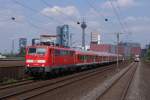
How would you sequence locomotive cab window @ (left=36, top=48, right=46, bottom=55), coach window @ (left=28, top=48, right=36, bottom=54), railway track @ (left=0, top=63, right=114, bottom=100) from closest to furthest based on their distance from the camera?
railway track @ (left=0, top=63, right=114, bottom=100) < locomotive cab window @ (left=36, top=48, right=46, bottom=55) < coach window @ (left=28, top=48, right=36, bottom=54)

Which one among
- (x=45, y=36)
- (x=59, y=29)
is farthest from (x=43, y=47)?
(x=59, y=29)

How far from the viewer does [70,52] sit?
43.2 meters

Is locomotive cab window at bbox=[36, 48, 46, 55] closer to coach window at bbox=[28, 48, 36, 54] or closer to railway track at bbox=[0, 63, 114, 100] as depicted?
coach window at bbox=[28, 48, 36, 54]

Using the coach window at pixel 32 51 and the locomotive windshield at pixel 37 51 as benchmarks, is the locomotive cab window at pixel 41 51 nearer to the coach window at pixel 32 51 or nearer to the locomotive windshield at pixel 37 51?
the locomotive windshield at pixel 37 51

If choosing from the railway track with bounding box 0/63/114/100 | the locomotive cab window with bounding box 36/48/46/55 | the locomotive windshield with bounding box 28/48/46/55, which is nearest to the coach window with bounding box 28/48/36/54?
the locomotive windshield with bounding box 28/48/46/55

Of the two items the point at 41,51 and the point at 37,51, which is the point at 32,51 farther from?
the point at 41,51

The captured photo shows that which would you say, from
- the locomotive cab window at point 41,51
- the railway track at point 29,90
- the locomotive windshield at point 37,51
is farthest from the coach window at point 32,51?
the railway track at point 29,90

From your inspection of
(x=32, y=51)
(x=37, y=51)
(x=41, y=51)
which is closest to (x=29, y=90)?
(x=41, y=51)

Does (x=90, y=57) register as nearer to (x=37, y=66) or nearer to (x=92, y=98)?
(x=37, y=66)

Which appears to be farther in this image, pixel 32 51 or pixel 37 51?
pixel 32 51

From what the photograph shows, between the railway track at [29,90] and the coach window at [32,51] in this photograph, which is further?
the coach window at [32,51]

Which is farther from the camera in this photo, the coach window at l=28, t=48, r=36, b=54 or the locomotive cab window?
the coach window at l=28, t=48, r=36, b=54

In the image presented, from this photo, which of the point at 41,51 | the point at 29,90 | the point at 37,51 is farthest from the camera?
the point at 37,51

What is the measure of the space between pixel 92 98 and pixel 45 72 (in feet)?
43.8
